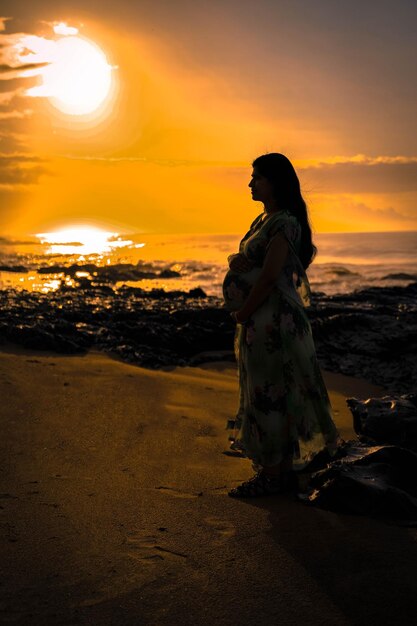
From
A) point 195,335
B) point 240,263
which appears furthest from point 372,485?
point 195,335

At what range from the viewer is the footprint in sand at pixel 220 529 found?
3179 mm

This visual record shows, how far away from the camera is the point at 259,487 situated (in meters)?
3.83

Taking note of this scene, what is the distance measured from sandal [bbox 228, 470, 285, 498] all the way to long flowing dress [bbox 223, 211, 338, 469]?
94 mm

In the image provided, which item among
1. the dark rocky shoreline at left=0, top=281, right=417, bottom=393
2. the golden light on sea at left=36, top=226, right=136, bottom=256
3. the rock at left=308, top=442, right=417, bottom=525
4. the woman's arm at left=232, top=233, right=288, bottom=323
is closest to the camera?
the rock at left=308, top=442, right=417, bottom=525

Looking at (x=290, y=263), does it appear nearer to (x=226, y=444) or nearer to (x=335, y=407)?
(x=226, y=444)

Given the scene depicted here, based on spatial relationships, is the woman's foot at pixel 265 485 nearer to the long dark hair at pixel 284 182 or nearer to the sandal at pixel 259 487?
the sandal at pixel 259 487

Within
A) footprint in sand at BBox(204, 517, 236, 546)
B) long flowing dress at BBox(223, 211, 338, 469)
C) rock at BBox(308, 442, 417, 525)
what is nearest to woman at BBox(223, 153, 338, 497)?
long flowing dress at BBox(223, 211, 338, 469)

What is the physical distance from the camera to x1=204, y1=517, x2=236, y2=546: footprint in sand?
3.18 metres

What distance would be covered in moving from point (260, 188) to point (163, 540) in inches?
82.7

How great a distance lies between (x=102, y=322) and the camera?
951 cm

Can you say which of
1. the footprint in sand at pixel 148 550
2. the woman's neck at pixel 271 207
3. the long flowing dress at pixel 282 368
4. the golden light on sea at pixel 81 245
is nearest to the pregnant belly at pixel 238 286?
the long flowing dress at pixel 282 368

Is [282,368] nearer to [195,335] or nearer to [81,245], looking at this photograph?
[195,335]

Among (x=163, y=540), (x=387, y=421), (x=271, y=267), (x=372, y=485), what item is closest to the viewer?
(x=163, y=540)

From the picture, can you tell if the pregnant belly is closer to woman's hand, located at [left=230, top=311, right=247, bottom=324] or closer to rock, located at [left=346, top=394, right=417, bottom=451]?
woman's hand, located at [left=230, top=311, right=247, bottom=324]
